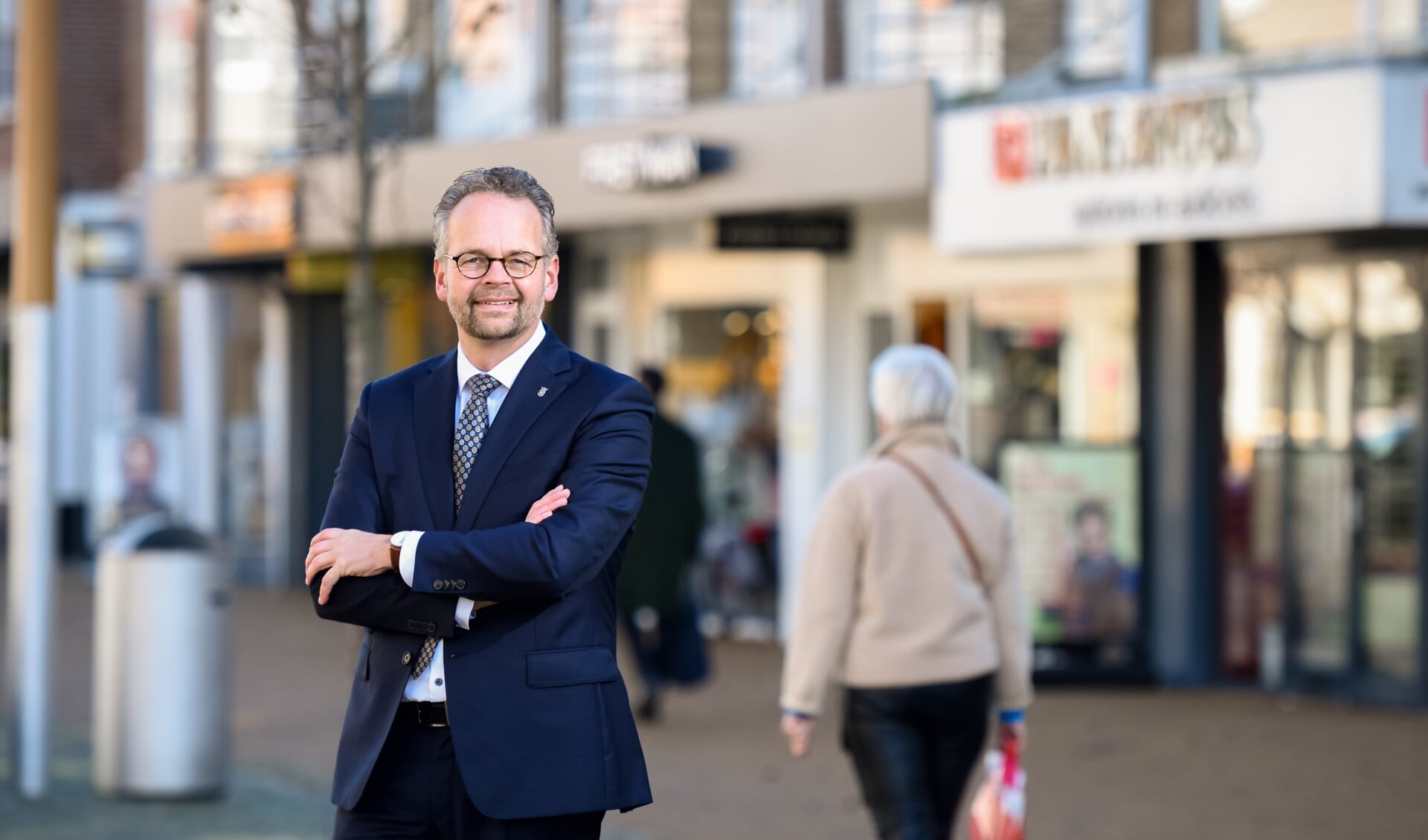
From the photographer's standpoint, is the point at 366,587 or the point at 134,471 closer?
the point at 366,587

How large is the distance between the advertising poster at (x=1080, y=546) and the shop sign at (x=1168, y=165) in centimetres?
145

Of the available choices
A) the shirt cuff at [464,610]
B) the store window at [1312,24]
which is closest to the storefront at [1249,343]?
the store window at [1312,24]

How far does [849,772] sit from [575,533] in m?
6.26

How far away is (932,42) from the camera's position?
1302 cm

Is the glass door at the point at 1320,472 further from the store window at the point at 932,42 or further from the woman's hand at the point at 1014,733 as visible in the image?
the woman's hand at the point at 1014,733

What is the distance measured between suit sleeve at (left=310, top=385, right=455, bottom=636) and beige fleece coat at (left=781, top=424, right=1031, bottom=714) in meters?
2.04

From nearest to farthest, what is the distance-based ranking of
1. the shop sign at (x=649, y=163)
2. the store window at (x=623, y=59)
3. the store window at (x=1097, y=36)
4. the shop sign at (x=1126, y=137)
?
the shop sign at (x=1126, y=137) < the store window at (x=1097, y=36) < the shop sign at (x=649, y=163) < the store window at (x=623, y=59)

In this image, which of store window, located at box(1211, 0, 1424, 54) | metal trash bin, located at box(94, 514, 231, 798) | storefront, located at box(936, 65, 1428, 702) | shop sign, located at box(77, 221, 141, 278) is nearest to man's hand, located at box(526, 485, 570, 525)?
metal trash bin, located at box(94, 514, 231, 798)

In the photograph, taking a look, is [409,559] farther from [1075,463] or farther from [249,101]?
[249,101]

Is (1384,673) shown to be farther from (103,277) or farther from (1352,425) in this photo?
(103,277)

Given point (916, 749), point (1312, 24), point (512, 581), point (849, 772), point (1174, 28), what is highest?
point (1174, 28)

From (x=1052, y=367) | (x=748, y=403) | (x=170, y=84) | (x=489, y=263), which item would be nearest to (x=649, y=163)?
(x=748, y=403)

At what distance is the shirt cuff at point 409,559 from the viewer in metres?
3.09

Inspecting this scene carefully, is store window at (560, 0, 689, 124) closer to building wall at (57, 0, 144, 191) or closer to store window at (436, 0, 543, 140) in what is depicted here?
store window at (436, 0, 543, 140)
